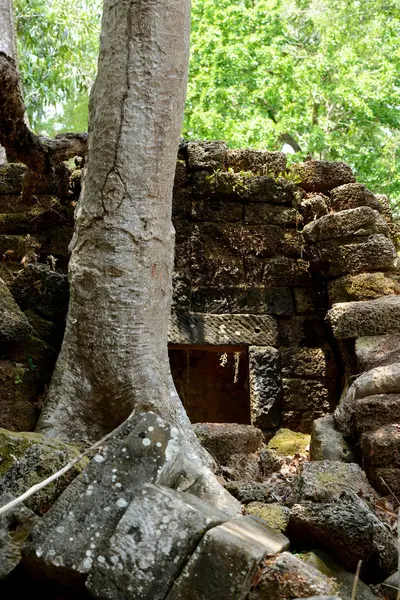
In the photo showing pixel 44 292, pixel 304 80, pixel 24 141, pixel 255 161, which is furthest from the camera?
pixel 304 80

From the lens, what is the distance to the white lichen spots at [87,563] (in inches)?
89.7

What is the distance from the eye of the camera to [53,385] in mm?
4238

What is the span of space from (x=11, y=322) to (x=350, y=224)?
3.69 m

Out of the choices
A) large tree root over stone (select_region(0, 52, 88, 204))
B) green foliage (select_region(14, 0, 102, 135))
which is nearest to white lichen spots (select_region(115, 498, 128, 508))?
large tree root over stone (select_region(0, 52, 88, 204))

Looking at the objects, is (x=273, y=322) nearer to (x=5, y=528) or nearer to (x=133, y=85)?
(x=133, y=85)

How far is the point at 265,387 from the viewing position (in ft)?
21.9

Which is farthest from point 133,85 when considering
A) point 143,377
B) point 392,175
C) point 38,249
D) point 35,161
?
point 392,175

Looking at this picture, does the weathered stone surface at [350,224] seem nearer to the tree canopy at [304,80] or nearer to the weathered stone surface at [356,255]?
the weathered stone surface at [356,255]

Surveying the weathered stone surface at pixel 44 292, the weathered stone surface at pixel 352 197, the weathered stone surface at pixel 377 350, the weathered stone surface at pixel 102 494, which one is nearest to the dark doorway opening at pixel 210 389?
the weathered stone surface at pixel 352 197

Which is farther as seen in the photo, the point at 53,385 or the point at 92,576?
the point at 53,385

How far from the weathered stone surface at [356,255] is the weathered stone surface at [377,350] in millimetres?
1018

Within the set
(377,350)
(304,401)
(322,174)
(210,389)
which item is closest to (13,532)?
(377,350)

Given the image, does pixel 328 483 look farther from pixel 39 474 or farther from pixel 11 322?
pixel 11 322

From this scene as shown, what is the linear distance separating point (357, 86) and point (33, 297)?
1361 cm
